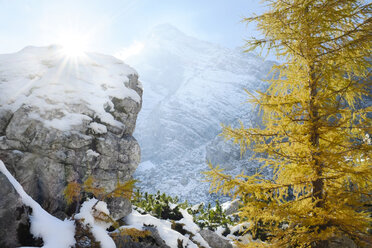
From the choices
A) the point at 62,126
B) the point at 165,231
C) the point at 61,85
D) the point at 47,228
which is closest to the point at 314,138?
Result: the point at 47,228

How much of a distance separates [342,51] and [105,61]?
50.3 ft

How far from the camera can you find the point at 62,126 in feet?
34.0

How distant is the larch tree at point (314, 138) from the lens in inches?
153

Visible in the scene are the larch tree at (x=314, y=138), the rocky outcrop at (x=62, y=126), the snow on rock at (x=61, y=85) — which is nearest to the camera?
the larch tree at (x=314, y=138)

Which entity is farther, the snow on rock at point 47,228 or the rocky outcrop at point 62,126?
the rocky outcrop at point 62,126

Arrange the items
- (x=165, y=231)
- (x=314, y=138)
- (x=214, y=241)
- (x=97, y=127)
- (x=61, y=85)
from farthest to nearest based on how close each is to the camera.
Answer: (x=61, y=85)
(x=97, y=127)
(x=214, y=241)
(x=165, y=231)
(x=314, y=138)

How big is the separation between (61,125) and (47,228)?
24.0ft

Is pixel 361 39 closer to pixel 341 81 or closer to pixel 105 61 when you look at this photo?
pixel 341 81

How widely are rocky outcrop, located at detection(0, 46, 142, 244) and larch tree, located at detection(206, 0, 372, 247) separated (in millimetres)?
7688

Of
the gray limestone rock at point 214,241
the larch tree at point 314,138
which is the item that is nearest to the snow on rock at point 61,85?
the gray limestone rock at point 214,241

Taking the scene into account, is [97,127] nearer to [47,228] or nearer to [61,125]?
[61,125]

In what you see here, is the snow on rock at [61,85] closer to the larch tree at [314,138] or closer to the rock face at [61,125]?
the rock face at [61,125]

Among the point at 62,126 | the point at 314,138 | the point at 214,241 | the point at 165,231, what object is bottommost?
the point at 214,241

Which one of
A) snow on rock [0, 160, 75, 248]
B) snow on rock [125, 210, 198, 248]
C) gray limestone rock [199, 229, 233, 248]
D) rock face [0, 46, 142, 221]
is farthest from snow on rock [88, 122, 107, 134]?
gray limestone rock [199, 229, 233, 248]
